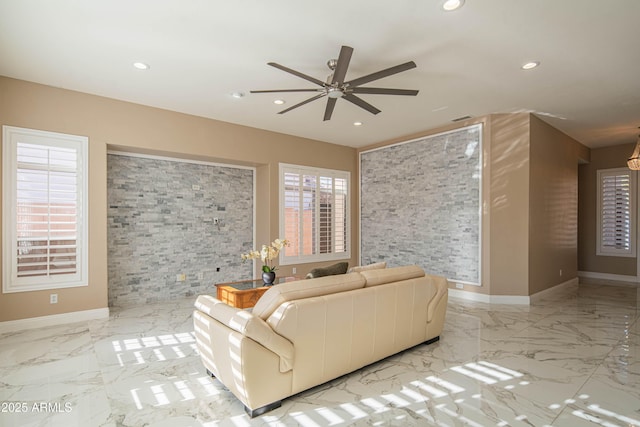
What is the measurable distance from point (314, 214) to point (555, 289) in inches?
186

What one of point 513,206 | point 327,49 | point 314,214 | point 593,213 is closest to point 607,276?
point 593,213

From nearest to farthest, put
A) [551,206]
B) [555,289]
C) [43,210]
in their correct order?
[43,210] → [551,206] → [555,289]

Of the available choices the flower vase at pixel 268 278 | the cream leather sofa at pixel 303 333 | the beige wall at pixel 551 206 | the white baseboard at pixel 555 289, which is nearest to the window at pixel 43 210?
the flower vase at pixel 268 278

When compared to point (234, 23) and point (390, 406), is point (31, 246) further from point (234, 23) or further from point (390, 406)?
point (390, 406)

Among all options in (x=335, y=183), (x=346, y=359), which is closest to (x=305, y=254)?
(x=335, y=183)

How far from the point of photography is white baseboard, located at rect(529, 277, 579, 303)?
5.36 meters

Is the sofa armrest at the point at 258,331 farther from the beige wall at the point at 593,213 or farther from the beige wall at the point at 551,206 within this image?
the beige wall at the point at 593,213

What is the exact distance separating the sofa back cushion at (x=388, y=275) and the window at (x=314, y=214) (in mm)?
3399

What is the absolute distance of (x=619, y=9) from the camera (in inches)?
103

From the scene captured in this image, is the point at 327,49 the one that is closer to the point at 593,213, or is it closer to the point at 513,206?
the point at 513,206

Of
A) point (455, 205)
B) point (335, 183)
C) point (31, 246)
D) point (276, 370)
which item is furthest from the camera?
point (335, 183)

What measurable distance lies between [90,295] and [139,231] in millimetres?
1184

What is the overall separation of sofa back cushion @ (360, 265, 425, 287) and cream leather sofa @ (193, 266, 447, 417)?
11mm

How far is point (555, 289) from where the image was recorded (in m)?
5.96
